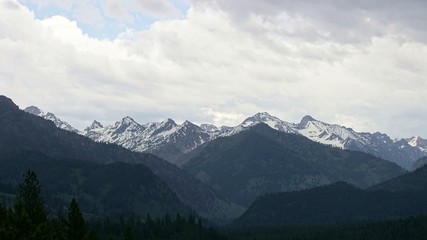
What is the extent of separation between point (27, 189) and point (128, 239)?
36.2 meters

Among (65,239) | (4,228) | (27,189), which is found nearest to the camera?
(4,228)

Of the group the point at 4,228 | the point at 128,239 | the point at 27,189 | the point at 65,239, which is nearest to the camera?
the point at 4,228

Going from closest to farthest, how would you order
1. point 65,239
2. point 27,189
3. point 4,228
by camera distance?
point 4,228, point 65,239, point 27,189

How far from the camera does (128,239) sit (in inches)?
3760

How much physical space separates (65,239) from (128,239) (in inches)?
504

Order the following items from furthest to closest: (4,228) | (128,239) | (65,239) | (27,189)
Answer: (27,189)
(128,239)
(65,239)
(4,228)

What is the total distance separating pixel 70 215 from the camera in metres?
88.7

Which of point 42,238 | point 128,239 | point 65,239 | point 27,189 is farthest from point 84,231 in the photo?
point 27,189

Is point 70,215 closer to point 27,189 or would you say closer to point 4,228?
point 4,228

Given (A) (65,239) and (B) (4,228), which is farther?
(A) (65,239)

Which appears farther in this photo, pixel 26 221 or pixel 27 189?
pixel 27 189

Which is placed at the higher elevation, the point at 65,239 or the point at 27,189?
the point at 27,189

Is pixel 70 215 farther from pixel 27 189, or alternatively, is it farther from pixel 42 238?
pixel 27 189

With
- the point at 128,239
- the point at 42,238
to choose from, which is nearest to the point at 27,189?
the point at 128,239
